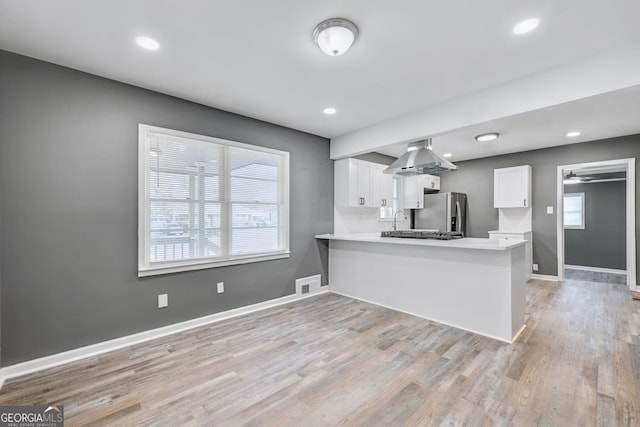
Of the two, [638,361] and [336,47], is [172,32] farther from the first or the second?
[638,361]

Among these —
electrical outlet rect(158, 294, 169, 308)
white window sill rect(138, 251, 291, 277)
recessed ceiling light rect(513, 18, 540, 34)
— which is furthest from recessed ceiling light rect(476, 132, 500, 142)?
electrical outlet rect(158, 294, 169, 308)

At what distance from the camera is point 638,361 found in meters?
2.39

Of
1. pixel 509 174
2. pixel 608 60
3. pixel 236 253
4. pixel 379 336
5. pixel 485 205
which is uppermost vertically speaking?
pixel 608 60

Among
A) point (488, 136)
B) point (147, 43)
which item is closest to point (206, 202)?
point (147, 43)

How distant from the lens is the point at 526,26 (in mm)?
1962

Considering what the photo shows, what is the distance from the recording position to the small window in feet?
21.8

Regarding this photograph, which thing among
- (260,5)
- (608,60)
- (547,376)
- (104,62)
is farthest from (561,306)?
(104,62)

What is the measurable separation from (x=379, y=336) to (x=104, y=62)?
367cm

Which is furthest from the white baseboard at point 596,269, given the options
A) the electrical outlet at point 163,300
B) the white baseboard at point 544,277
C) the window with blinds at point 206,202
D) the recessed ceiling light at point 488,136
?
the electrical outlet at point 163,300

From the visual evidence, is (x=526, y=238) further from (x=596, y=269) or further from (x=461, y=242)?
(x=461, y=242)

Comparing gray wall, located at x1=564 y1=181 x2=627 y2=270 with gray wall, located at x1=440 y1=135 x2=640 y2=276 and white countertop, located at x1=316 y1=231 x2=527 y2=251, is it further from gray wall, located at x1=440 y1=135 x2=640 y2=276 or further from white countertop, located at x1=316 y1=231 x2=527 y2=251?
white countertop, located at x1=316 y1=231 x2=527 y2=251

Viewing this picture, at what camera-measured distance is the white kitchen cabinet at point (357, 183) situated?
15.4 feet

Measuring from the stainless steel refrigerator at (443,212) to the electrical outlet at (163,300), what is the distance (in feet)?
17.6

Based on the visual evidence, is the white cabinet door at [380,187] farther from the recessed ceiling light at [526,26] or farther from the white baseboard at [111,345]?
the recessed ceiling light at [526,26]
